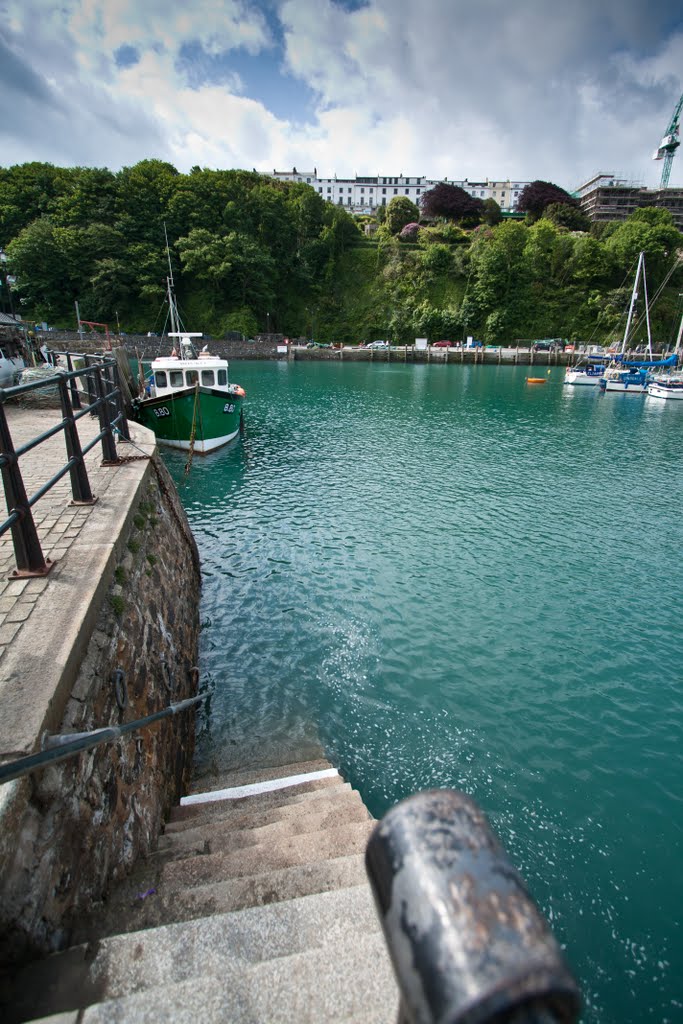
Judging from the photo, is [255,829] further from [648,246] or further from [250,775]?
[648,246]

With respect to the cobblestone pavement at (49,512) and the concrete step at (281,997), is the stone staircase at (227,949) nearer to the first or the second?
the concrete step at (281,997)

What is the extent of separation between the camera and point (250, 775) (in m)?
5.60

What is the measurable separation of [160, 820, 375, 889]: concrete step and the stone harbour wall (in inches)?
16.0

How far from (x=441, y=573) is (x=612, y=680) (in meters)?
3.73

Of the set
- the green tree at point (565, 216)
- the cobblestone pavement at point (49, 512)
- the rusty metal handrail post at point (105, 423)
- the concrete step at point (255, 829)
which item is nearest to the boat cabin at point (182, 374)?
the cobblestone pavement at point (49, 512)

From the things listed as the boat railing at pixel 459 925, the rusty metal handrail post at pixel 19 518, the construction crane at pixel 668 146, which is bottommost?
the rusty metal handrail post at pixel 19 518

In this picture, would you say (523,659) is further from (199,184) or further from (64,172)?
(64,172)

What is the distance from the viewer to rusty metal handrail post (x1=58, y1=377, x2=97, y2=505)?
4832mm

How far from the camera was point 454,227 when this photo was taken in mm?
83188

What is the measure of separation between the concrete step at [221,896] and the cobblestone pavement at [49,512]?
1708 mm

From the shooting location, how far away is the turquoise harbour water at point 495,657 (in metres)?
4.89

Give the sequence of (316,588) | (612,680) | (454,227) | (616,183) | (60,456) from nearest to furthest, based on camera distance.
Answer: (612,680), (60,456), (316,588), (454,227), (616,183)

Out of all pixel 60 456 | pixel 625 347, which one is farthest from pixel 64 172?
pixel 60 456

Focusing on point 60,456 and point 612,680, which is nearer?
point 612,680
